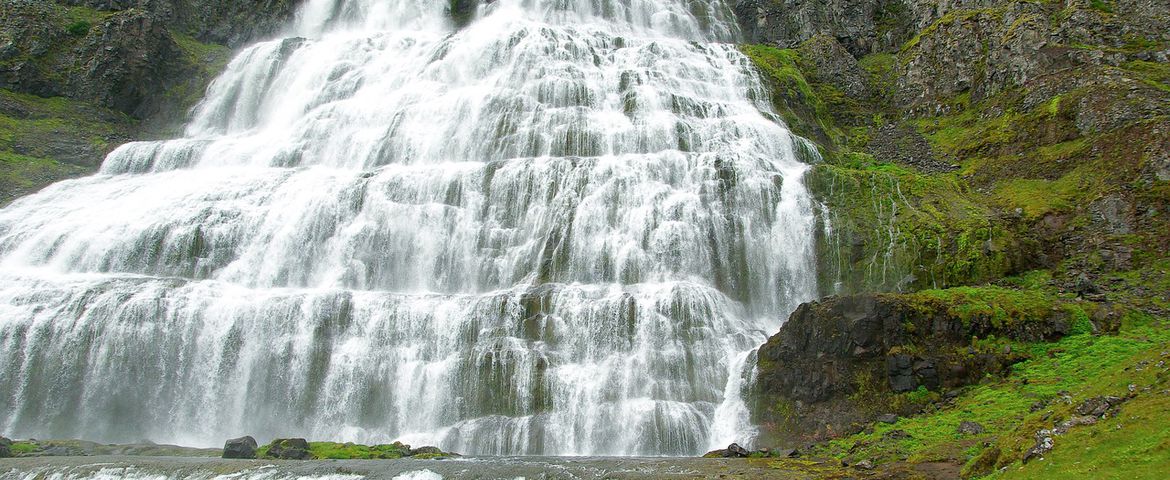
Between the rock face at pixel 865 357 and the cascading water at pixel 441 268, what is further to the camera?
the cascading water at pixel 441 268

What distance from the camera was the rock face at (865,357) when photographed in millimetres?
18453

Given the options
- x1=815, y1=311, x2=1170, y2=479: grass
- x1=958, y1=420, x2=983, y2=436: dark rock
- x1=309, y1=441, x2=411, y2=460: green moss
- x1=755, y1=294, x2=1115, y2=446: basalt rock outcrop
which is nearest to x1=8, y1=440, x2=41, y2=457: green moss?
x1=309, y1=441, x2=411, y2=460: green moss

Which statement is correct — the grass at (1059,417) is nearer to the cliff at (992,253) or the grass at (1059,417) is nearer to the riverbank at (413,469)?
the cliff at (992,253)

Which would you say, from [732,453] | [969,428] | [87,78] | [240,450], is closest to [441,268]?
[240,450]

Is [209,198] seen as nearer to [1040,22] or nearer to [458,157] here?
[458,157]

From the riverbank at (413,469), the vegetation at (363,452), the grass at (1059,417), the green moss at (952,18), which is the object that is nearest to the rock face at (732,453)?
the riverbank at (413,469)

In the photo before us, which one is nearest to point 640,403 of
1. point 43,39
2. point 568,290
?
point 568,290

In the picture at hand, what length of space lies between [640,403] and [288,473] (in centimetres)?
1020

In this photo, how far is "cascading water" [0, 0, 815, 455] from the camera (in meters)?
22.9

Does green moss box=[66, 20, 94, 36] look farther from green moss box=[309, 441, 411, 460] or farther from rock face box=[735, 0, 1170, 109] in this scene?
rock face box=[735, 0, 1170, 109]

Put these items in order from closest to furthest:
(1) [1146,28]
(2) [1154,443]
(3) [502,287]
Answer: (2) [1154,443], (3) [502,287], (1) [1146,28]

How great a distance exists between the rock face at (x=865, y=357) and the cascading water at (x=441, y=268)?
1.50 m

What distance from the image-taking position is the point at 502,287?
27.3 m

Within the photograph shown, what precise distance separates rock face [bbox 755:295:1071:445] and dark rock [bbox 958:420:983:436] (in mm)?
2389
